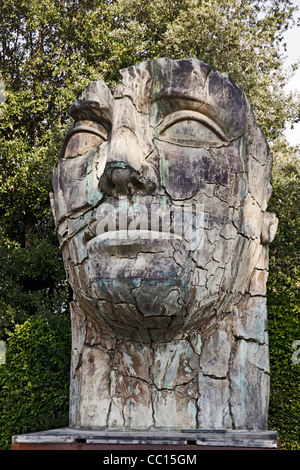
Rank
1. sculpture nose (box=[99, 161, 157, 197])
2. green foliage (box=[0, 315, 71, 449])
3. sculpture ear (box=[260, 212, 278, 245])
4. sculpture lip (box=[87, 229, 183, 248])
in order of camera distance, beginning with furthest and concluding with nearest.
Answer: green foliage (box=[0, 315, 71, 449])
sculpture ear (box=[260, 212, 278, 245])
sculpture nose (box=[99, 161, 157, 197])
sculpture lip (box=[87, 229, 183, 248])

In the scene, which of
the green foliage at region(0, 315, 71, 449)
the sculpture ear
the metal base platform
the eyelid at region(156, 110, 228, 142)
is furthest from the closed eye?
the green foliage at region(0, 315, 71, 449)

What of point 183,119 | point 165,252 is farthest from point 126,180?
point 183,119

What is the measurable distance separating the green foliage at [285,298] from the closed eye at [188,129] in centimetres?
317

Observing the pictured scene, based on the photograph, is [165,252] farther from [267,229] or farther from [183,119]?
[267,229]

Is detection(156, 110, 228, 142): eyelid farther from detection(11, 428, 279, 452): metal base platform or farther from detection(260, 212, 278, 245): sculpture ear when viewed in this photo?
detection(11, 428, 279, 452): metal base platform

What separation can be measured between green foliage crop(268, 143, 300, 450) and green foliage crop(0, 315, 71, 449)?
7.86 feet

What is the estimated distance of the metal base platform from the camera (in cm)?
310

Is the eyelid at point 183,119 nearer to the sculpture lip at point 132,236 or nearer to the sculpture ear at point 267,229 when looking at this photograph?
the sculpture lip at point 132,236

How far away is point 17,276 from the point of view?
799 centimetres

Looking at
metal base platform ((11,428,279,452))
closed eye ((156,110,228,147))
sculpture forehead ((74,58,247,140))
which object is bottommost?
metal base platform ((11,428,279,452))

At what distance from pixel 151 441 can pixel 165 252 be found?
1117mm

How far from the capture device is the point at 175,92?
12.1 ft

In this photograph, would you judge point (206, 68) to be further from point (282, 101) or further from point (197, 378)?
point (282, 101)
